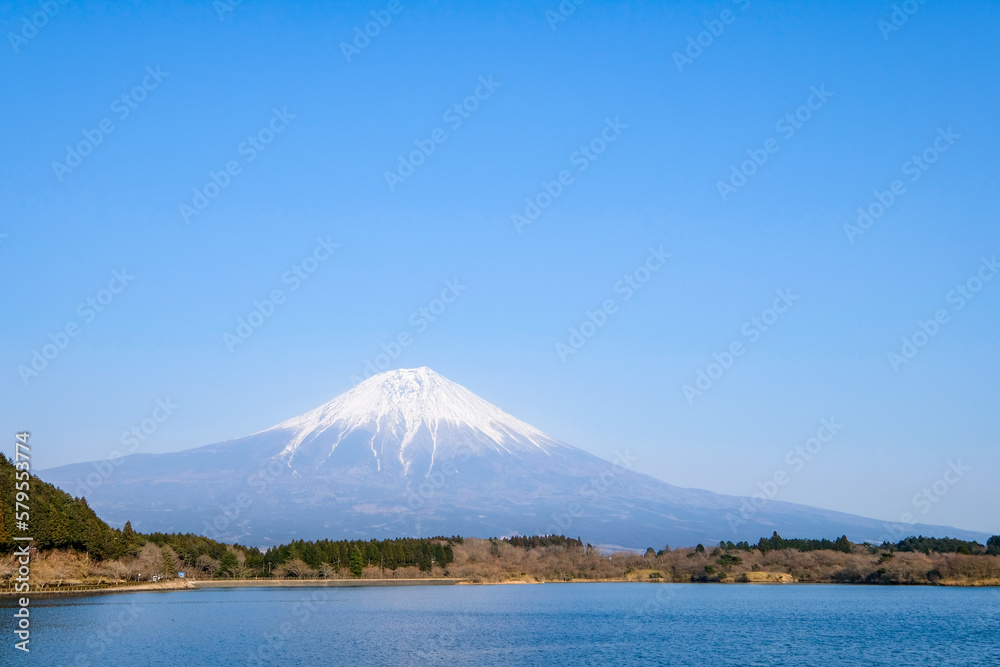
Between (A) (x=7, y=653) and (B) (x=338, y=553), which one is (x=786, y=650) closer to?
(A) (x=7, y=653)

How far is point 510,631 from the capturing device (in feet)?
129

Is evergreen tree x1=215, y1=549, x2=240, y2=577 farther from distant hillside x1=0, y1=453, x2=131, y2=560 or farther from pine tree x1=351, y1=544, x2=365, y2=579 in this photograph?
distant hillside x1=0, y1=453, x2=131, y2=560

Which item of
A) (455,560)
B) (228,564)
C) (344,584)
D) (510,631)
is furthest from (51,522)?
(455,560)

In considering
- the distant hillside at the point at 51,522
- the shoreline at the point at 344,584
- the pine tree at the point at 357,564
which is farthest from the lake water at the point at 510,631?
the pine tree at the point at 357,564

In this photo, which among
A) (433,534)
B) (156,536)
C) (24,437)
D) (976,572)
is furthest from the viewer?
(433,534)

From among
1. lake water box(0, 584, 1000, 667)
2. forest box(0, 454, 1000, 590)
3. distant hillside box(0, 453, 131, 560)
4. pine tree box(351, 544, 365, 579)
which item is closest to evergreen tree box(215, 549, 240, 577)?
forest box(0, 454, 1000, 590)

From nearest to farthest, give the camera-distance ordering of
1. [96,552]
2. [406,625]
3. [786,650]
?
[786,650] < [406,625] < [96,552]

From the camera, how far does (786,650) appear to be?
32.2m

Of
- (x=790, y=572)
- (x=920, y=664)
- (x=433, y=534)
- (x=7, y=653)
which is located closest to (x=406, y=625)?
(x=7, y=653)

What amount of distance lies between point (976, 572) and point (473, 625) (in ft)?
174

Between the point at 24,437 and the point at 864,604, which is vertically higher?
the point at 24,437

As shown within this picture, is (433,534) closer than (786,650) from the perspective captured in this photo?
No

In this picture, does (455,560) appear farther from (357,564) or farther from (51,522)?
(51,522)

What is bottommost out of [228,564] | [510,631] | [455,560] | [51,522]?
[510,631]
